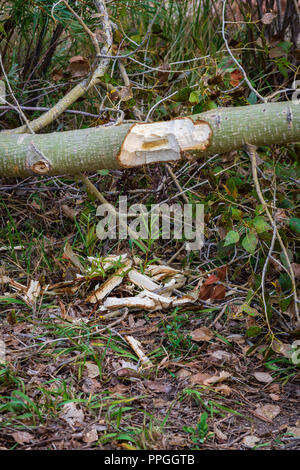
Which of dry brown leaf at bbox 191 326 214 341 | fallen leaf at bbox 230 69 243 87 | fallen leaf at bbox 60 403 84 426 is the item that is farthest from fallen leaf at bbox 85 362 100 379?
fallen leaf at bbox 230 69 243 87

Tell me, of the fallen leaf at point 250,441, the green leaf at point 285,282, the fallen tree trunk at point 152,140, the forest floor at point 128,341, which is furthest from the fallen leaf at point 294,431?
the fallen tree trunk at point 152,140

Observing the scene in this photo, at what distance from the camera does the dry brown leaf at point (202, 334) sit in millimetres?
1894

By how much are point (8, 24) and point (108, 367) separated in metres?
2.03

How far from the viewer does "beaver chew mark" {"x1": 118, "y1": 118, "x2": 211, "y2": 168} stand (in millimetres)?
1755

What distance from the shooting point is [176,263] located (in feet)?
7.93

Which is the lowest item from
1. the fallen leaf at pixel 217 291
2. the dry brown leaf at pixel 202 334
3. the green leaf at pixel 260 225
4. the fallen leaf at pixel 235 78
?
the dry brown leaf at pixel 202 334

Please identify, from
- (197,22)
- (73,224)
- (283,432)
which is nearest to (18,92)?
(73,224)

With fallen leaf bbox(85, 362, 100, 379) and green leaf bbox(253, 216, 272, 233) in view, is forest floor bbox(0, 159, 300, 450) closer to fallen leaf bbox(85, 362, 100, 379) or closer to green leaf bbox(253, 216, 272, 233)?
fallen leaf bbox(85, 362, 100, 379)

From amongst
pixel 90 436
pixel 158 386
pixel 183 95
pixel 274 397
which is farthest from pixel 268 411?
pixel 183 95

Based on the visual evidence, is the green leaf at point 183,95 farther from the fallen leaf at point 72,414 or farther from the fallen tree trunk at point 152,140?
the fallen leaf at point 72,414

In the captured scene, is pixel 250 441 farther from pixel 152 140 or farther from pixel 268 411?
pixel 152 140

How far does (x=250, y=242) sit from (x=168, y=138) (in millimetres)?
481

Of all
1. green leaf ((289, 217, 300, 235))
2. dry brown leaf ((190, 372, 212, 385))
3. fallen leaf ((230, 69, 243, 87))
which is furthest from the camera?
fallen leaf ((230, 69, 243, 87))

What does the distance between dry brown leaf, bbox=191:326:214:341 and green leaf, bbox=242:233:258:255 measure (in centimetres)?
39
